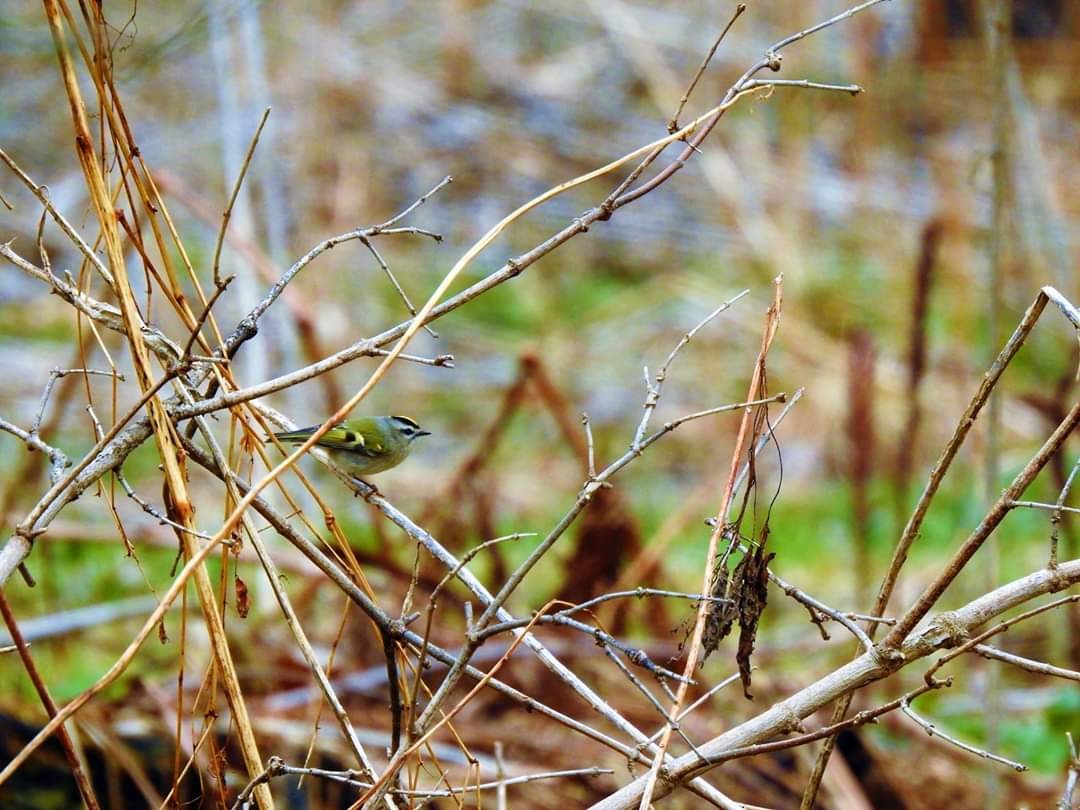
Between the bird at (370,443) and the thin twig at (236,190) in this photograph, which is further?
the bird at (370,443)

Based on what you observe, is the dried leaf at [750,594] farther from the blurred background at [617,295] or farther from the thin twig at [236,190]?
the blurred background at [617,295]

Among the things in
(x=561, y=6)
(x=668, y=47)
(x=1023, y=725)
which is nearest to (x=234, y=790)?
(x=1023, y=725)

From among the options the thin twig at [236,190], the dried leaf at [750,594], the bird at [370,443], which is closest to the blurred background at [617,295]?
the bird at [370,443]

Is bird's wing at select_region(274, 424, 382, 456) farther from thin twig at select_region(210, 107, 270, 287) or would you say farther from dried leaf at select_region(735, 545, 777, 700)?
dried leaf at select_region(735, 545, 777, 700)

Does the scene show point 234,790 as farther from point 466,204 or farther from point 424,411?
point 466,204

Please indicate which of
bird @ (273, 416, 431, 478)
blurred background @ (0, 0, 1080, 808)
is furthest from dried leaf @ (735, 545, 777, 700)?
blurred background @ (0, 0, 1080, 808)

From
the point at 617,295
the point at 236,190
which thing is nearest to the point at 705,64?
the point at 236,190
